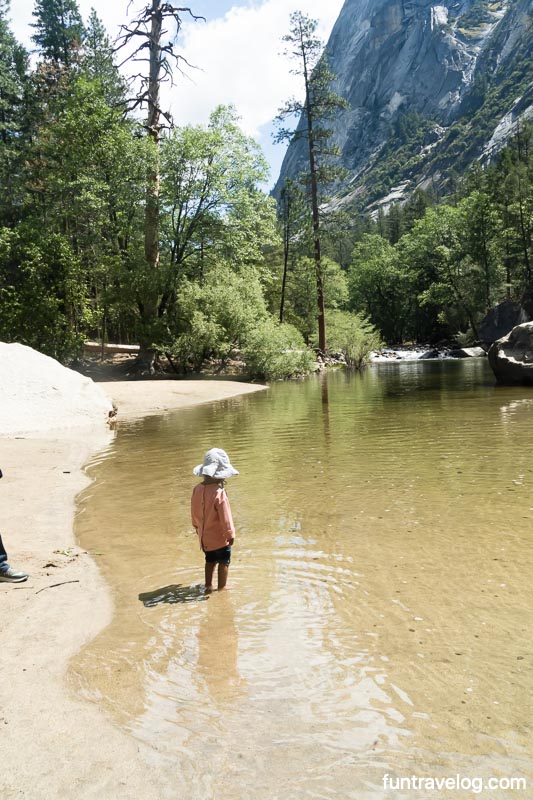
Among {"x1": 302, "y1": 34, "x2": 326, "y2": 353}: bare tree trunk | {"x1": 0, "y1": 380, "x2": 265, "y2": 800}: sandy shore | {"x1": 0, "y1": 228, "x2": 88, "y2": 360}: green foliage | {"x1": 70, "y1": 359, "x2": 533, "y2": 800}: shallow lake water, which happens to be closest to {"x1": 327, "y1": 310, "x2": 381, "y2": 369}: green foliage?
{"x1": 302, "y1": 34, "x2": 326, "y2": 353}: bare tree trunk

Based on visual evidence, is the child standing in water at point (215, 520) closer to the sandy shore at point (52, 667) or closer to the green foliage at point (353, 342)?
the sandy shore at point (52, 667)

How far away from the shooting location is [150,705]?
10.9 feet

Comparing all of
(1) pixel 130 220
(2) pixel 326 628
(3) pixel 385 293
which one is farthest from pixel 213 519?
(3) pixel 385 293

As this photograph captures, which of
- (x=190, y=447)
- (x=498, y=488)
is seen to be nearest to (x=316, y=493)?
(x=498, y=488)

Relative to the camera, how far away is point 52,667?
3.72 m

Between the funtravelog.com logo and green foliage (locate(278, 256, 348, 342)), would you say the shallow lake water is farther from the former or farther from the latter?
green foliage (locate(278, 256, 348, 342))

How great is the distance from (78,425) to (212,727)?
12.4m

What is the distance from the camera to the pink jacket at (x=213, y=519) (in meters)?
5.14

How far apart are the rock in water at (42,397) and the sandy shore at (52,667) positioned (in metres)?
5.10

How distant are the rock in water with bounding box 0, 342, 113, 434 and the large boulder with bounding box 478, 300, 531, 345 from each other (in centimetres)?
3563

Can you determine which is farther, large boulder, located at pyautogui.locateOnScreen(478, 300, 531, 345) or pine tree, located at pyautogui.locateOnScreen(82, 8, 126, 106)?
large boulder, located at pyautogui.locateOnScreen(478, 300, 531, 345)

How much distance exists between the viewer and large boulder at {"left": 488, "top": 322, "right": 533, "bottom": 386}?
69.4 feet

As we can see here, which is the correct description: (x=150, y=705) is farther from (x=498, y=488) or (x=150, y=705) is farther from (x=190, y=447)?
(x=190, y=447)

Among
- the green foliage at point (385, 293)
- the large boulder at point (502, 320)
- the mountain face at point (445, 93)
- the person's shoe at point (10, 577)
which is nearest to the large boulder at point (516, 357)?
the person's shoe at point (10, 577)
